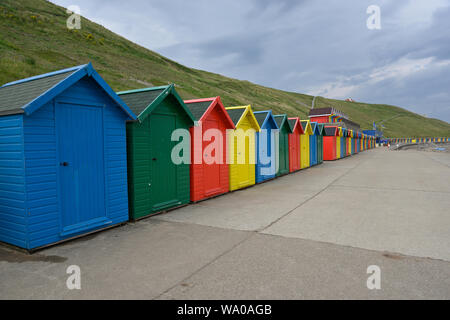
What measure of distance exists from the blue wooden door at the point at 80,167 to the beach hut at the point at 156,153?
2.80 ft

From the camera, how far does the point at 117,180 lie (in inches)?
245

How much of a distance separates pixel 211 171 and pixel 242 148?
2298 mm

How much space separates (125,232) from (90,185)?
3.62ft

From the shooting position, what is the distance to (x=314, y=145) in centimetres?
2133

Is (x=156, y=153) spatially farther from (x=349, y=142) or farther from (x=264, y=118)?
(x=349, y=142)

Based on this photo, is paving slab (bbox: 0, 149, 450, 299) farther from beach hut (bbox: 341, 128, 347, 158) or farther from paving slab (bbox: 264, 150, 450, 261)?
beach hut (bbox: 341, 128, 347, 158)

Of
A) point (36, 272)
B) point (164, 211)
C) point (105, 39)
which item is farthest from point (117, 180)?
point (105, 39)

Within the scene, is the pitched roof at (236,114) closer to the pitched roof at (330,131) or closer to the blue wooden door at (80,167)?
the blue wooden door at (80,167)

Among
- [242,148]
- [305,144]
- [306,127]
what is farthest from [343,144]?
[242,148]

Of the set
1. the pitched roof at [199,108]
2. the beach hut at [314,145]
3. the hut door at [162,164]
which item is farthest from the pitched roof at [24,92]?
the beach hut at [314,145]

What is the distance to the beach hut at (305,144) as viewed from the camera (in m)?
18.6
